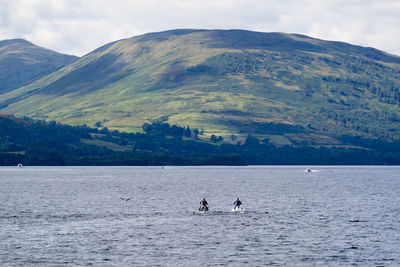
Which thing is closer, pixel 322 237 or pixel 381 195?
pixel 322 237

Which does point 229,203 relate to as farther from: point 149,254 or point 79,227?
point 149,254

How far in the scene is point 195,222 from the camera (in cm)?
11088

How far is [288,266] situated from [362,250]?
15.7m

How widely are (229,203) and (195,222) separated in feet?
138

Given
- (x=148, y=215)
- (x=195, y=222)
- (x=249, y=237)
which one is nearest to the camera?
(x=249, y=237)

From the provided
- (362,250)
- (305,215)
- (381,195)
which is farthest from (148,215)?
(381,195)

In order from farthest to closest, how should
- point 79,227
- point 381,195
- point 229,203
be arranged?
point 381,195 → point 229,203 → point 79,227

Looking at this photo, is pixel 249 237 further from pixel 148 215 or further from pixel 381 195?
pixel 381 195

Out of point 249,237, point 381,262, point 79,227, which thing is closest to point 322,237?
point 249,237

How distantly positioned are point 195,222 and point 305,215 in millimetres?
26650

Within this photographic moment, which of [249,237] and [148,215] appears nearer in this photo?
[249,237]

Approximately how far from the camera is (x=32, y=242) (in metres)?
85.8

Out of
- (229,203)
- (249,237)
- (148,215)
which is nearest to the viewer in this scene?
(249,237)

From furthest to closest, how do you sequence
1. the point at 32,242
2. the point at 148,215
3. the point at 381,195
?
the point at 381,195 < the point at 148,215 < the point at 32,242
